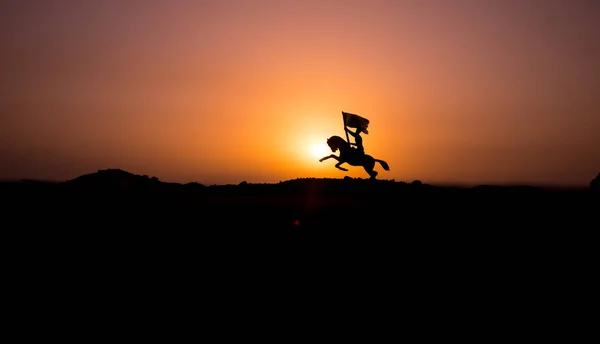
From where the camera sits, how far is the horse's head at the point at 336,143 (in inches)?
829

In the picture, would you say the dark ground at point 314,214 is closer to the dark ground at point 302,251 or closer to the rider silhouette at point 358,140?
the dark ground at point 302,251

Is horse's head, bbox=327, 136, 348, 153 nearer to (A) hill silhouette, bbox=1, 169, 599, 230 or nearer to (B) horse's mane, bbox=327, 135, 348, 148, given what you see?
(B) horse's mane, bbox=327, 135, 348, 148

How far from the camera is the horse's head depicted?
829 inches

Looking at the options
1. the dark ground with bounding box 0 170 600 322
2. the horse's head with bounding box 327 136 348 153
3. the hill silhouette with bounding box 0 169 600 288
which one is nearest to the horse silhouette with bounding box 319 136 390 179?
the horse's head with bounding box 327 136 348 153

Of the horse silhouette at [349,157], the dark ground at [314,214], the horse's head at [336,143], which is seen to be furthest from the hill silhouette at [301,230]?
→ the horse's head at [336,143]

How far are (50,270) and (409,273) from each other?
7472 mm

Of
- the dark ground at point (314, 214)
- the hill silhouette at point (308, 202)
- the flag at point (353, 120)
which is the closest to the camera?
the dark ground at point (314, 214)

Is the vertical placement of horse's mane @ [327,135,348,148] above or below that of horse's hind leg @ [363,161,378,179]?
above

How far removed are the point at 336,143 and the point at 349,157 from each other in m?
0.78

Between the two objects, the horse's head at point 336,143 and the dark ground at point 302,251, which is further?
the horse's head at point 336,143

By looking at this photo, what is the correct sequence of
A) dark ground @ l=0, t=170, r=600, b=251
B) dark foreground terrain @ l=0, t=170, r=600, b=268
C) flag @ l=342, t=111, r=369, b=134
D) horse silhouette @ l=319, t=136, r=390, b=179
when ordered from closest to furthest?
dark foreground terrain @ l=0, t=170, r=600, b=268, dark ground @ l=0, t=170, r=600, b=251, flag @ l=342, t=111, r=369, b=134, horse silhouette @ l=319, t=136, r=390, b=179

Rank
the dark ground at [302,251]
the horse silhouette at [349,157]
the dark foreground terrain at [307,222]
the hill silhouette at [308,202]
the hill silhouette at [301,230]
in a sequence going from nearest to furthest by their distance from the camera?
the dark ground at [302,251], the hill silhouette at [301,230], the dark foreground terrain at [307,222], the hill silhouette at [308,202], the horse silhouette at [349,157]

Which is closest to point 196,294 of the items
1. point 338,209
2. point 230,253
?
point 230,253

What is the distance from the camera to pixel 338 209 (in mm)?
16422
